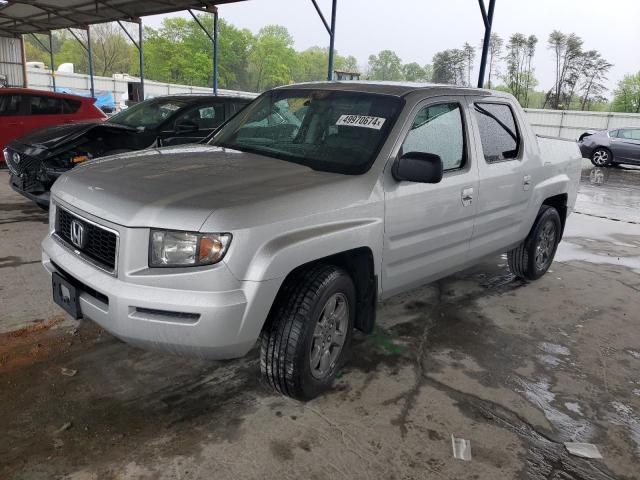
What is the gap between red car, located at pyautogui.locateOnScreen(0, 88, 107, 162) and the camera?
31.6ft

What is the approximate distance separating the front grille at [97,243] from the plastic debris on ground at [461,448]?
1914 mm

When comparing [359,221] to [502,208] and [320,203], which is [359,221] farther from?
[502,208]

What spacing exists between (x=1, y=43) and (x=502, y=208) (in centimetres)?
2909

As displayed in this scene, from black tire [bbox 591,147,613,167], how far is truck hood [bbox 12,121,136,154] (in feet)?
53.9

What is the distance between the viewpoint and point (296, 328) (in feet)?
8.70

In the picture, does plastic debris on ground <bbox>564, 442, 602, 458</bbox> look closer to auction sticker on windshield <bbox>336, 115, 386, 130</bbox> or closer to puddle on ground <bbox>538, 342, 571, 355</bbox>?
puddle on ground <bbox>538, 342, 571, 355</bbox>

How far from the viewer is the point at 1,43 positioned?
84.3 ft

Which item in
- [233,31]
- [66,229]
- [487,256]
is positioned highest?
[233,31]

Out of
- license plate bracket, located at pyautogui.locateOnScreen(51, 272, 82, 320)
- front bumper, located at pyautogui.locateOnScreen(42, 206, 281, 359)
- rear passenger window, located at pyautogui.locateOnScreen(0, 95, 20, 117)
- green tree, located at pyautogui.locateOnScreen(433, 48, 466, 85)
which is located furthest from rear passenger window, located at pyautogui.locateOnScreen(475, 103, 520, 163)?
green tree, located at pyautogui.locateOnScreen(433, 48, 466, 85)

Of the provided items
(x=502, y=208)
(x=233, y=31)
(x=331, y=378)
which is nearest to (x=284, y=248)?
(x=331, y=378)

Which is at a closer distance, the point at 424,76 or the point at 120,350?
the point at 120,350

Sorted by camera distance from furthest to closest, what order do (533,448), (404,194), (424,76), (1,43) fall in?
(424,76) < (1,43) < (404,194) < (533,448)

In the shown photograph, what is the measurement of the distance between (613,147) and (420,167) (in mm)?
17521

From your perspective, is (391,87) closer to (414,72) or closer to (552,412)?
(552,412)
